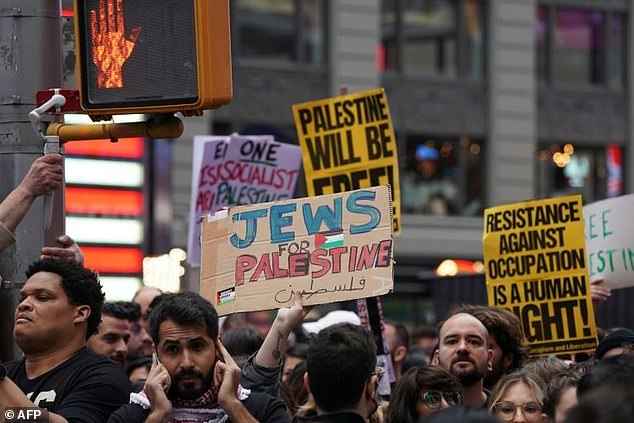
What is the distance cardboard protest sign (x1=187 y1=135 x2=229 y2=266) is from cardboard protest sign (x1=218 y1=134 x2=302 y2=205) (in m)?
0.07

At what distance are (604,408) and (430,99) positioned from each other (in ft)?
91.4

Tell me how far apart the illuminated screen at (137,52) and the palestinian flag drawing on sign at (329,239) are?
968 millimetres

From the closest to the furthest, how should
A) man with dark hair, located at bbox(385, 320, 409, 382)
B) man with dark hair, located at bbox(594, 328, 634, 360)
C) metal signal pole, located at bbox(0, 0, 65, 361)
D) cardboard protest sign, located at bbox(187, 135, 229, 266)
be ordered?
metal signal pole, located at bbox(0, 0, 65, 361)
man with dark hair, located at bbox(594, 328, 634, 360)
man with dark hair, located at bbox(385, 320, 409, 382)
cardboard protest sign, located at bbox(187, 135, 229, 266)

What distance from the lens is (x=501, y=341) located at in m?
Answer: 8.94

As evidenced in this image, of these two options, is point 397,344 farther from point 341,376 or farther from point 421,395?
point 341,376

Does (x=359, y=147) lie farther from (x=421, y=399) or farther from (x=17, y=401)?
(x=17, y=401)

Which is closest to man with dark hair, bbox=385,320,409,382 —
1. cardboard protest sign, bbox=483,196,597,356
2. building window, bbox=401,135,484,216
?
cardboard protest sign, bbox=483,196,597,356

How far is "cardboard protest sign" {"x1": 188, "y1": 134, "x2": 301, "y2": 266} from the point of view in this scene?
1173cm

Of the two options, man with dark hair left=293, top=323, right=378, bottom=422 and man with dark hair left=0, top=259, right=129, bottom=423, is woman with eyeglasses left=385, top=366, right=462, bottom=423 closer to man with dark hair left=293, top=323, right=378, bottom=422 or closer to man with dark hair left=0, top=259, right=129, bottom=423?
man with dark hair left=293, top=323, right=378, bottom=422

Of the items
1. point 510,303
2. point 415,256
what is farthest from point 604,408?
point 415,256

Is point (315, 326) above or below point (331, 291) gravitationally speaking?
below

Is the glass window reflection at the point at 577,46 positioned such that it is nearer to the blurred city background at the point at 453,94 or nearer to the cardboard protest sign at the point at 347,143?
the blurred city background at the point at 453,94

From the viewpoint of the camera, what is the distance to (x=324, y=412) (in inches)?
227

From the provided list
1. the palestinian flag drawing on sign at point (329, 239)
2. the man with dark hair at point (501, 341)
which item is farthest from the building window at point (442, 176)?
the palestinian flag drawing on sign at point (329, 239)
